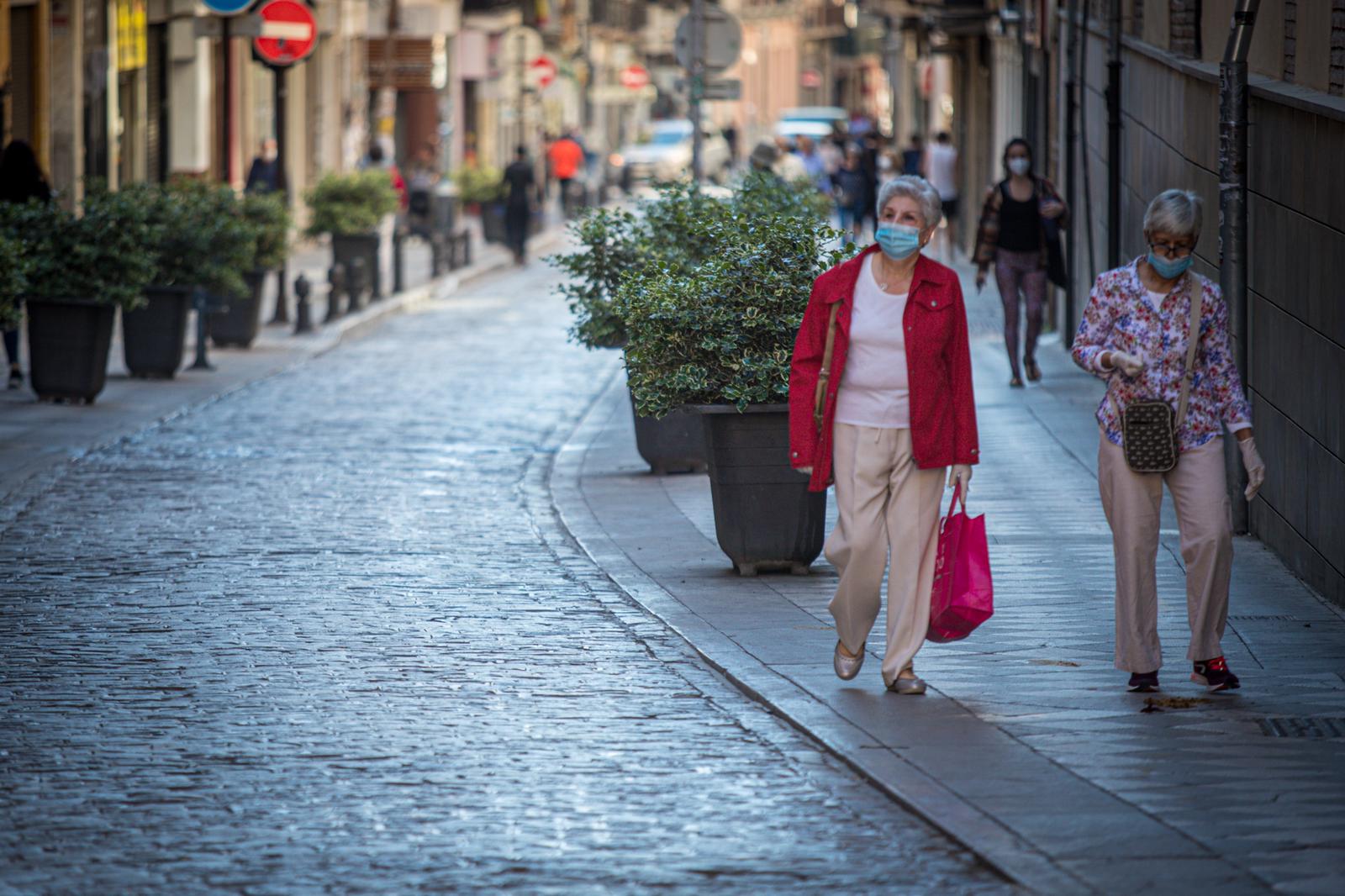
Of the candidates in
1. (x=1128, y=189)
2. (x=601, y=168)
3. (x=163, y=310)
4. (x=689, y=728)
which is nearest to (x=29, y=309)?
(x=163, y=310)

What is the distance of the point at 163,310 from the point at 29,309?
1.97 metres

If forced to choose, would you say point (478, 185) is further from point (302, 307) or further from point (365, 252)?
point (302, 307)

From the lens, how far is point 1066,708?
24.7 ft

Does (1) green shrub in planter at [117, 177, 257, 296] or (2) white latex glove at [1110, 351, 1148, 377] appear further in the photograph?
(1) green shrub in planter at [117, 177, 257, 296]

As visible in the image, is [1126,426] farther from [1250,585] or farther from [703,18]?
[703,18]

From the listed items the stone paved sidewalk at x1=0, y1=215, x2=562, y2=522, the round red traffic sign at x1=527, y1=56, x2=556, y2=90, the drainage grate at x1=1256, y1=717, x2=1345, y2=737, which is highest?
the round red traffic sign at x1=527, y1=56, x2=556, y2=90

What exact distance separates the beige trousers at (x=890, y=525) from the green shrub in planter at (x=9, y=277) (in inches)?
354

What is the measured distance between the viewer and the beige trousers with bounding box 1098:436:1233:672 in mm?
7586

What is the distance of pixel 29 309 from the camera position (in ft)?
55.6

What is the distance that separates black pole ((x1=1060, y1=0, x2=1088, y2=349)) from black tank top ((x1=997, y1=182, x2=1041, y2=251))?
9.32ft

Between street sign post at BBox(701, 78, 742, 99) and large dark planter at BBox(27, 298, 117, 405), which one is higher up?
street sign post at BBox(701, 78, 742, 99)

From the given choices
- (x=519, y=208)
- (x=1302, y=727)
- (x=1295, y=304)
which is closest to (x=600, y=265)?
(x=1295, y=304)

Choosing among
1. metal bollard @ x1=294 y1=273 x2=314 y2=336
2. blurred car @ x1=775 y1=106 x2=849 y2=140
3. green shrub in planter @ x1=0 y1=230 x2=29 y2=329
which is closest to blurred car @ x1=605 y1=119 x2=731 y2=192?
blurred car @ x1=775 y1=106 x2=849 y2=140

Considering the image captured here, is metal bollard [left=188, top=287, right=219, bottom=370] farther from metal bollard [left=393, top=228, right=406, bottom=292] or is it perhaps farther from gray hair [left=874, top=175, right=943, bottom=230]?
gray hair [left=874, top=175, right=943, bottom=230]
